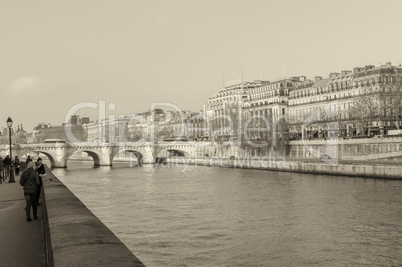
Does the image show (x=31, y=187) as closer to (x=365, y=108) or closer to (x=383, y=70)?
(x=365, y=108)

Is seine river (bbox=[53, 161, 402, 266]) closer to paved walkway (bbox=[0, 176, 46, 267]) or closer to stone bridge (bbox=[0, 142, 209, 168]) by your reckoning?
paved walkway (bbox=[0, 176, 46, 267])

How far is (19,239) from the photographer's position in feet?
27.2

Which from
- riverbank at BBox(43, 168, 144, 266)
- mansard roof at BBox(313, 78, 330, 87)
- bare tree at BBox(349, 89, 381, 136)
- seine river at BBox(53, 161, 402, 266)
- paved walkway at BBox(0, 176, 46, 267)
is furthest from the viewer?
mansard roof at BBox(313, 78, 330, 87)

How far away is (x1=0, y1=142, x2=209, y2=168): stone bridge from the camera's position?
6762 cm

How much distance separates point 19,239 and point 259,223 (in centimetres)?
1257

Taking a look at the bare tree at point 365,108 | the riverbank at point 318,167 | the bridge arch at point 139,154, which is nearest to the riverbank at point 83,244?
the riverbank at point 318,167

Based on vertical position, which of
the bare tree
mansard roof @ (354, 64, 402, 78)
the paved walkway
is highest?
mansard roof @ (354, 64, 402, 78)

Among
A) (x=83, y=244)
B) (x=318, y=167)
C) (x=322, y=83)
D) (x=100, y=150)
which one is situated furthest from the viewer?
(x=322, y=83)

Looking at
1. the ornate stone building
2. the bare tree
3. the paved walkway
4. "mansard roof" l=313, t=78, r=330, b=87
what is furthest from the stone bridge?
the paved walkway

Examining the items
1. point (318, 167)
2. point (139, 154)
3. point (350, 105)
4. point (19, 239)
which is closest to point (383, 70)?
point (350, 105)

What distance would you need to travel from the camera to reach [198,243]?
16.0 m

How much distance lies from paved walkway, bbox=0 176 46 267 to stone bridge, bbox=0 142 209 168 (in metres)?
57.0

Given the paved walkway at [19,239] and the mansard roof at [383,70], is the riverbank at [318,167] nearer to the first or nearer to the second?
the mansard roof at [383,70]

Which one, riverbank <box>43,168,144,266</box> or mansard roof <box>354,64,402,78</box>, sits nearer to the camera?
riverbank <box>43,168,144,266</box>
